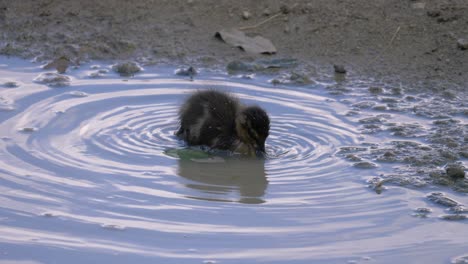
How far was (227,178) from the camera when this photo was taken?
668 cm

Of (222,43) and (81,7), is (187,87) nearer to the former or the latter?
(222,43)

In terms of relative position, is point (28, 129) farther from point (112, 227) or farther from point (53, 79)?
point (112, 227)

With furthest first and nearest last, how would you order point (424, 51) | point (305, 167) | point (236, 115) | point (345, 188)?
point (424, 51), point (236, 115), point (305, 167), point (345, 188)

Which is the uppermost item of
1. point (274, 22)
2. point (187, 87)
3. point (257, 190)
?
point (274, 22)

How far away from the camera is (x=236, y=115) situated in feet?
25.2

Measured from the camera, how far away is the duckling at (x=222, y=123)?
724 cm

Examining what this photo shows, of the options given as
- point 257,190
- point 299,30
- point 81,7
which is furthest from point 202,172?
point 81,7

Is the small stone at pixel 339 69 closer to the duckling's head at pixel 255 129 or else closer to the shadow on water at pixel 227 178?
the duckling's head at pixel 255 129

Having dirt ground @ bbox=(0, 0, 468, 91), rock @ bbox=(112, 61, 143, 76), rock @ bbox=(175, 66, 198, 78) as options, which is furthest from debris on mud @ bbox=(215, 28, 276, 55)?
rock @ bbox=(112, 61, 143, 76)

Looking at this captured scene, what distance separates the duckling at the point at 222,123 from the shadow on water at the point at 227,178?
184 mm

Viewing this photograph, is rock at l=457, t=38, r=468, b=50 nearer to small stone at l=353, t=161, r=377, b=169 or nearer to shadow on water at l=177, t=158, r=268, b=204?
small stone at l=353, t=161, r=377, b=169

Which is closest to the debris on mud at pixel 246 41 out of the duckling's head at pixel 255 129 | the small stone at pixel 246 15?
the small stone at pixel 246 15

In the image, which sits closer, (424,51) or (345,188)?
(345,188)

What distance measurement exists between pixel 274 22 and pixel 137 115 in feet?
8.34
